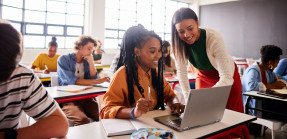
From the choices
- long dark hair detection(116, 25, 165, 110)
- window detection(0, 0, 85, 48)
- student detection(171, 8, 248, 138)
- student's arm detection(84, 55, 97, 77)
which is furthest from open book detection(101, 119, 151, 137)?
window detection(0, 0, 85, 48)

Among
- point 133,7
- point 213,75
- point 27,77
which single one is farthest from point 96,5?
point 27,77

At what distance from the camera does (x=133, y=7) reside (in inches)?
350

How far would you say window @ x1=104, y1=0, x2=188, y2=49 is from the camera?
27.0 ft

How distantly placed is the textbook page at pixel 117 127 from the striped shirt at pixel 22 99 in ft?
0.88

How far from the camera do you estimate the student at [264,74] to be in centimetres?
238

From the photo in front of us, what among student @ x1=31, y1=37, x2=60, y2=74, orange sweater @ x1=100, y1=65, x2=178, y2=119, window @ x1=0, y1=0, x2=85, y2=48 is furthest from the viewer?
window @ x1=0, y1=0, x2=85, y2=48

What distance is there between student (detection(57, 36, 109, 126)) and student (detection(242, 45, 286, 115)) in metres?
1.66

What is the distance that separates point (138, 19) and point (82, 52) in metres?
6.88

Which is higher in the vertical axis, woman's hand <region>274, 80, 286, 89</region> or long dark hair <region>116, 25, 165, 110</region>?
long dark hair <region>116, 25, 165, 110</region>

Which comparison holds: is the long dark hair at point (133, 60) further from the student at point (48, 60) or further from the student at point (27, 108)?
the student at point (48, 60)

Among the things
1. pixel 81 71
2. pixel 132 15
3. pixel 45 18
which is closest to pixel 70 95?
pixel 81 71

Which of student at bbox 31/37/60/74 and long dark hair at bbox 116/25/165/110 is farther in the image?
student at bbox 31/37/60/74

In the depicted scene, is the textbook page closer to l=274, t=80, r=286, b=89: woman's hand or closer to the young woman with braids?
the young woman with braids

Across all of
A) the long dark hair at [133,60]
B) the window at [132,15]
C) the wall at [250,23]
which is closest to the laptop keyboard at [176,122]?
the long dark hair at [133,60]
